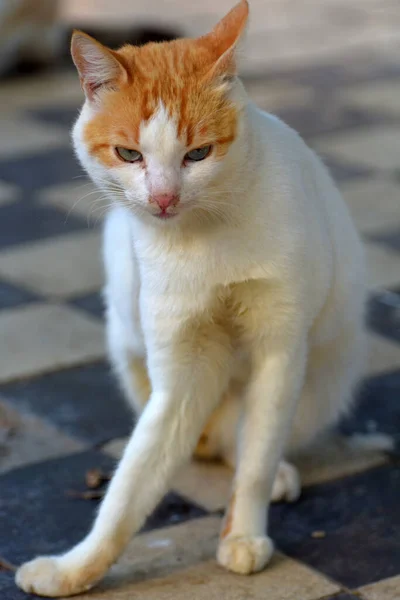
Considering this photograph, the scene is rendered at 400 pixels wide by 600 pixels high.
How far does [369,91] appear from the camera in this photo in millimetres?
4258

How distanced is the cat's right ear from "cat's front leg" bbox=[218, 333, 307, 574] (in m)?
0.43

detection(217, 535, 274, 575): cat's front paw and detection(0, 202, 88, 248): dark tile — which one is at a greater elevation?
detection(217, 535, 274, 575): cat's front paw

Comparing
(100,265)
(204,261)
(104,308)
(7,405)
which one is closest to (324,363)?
(204,261)

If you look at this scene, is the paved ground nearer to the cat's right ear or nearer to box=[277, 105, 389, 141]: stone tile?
box=[277, 105, 389, 141]: stone tile

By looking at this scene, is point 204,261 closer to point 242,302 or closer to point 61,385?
point 242,302

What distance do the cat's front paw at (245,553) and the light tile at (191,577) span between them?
0.04 feet

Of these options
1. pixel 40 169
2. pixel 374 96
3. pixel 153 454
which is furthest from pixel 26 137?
pixel 153 454

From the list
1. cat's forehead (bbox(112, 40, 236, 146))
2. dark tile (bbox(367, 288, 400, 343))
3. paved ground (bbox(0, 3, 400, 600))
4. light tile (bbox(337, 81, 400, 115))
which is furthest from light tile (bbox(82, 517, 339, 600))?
light tile (bbox(337, 81, 400, 115))

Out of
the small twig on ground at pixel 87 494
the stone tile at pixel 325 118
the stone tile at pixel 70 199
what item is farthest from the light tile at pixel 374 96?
the small twig on ground at pixel 87 494

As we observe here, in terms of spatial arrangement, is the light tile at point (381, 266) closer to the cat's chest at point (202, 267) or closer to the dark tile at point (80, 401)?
the dark tile at point (80, 401)

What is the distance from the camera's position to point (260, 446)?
1.64 meters

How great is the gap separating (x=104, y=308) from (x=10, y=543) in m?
0.97

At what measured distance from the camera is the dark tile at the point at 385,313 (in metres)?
2.48

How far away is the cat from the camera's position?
1.47 metres
